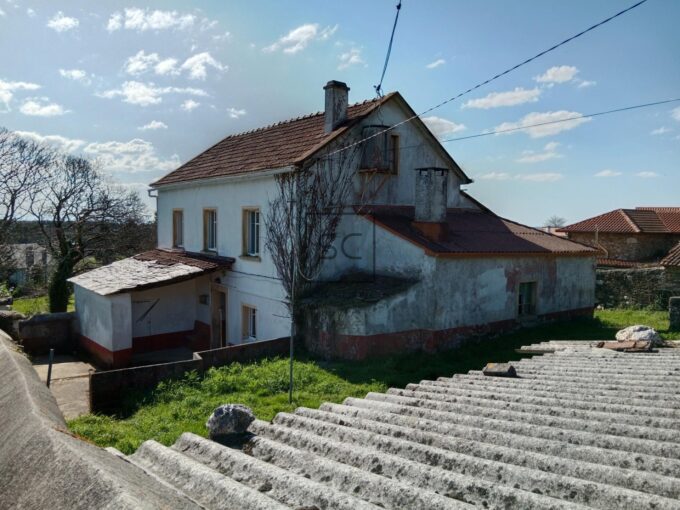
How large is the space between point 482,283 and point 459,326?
5.25ft

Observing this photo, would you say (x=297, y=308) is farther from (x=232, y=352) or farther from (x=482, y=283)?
(x=482, y=283)

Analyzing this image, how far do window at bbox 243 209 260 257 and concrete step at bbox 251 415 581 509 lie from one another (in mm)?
13413

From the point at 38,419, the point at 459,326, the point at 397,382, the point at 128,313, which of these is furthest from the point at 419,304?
the point at 38,419

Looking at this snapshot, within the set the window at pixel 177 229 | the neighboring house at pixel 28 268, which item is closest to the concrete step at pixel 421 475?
the window at pixel 177 229

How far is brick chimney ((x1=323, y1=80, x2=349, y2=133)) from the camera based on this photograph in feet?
54.4

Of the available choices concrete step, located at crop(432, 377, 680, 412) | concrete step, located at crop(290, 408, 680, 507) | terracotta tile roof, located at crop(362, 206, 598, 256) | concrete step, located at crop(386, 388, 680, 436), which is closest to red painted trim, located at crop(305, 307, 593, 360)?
terracotta tile roof, located at crop(362, 206, 598, 256)

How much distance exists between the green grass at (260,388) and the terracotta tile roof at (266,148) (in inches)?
247

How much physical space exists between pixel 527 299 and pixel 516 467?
49.9 ft

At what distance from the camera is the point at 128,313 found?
1628cm

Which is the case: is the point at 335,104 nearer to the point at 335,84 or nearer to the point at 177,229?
the point at 335,84

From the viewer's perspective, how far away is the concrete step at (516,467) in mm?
2733

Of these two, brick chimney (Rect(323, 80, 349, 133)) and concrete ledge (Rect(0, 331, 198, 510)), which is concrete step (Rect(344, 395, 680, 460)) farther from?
brick chimney (Rect(323, 80, 349, 133))

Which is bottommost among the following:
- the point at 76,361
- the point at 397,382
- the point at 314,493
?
the point at 76,361

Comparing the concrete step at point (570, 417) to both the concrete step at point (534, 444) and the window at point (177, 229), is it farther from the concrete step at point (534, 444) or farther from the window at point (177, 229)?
the window at point (177, 229)
